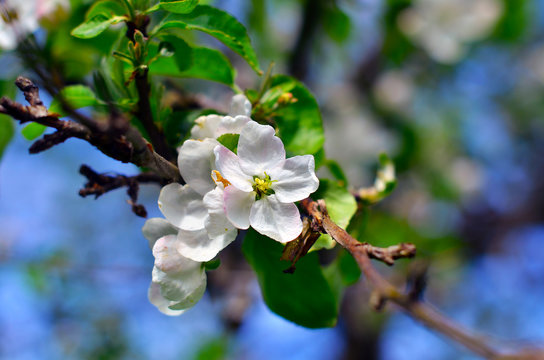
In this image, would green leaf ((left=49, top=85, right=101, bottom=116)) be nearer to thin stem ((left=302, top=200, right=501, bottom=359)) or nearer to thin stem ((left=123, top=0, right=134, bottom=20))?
thin stem ((left=123, top=0, right=134, bottom=20))

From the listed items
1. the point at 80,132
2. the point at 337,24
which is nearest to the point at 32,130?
the point at 80,132

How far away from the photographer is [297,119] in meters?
0.64

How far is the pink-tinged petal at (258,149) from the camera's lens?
0.49 m

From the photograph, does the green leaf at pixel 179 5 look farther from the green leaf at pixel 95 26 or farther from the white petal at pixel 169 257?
the white petal at pixel 169 257

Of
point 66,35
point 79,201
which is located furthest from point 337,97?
point 79,201

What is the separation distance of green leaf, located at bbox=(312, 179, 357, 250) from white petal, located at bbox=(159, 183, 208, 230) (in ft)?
0.46

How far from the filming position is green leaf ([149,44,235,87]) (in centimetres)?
65

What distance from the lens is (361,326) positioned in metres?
2.67

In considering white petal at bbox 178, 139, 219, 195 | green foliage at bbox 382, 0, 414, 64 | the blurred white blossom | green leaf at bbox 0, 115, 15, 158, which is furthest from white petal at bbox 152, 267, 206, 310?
the blurred white blossom

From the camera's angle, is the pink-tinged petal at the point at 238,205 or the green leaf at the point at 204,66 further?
the green leaf at the point at 204,66

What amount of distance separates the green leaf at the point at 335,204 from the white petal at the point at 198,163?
15 cm

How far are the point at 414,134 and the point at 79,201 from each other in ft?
9.26

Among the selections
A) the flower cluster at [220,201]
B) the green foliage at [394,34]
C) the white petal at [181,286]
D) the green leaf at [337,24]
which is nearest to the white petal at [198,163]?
the flower cluster at [220,201]

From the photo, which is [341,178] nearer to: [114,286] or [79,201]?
[114,286]
